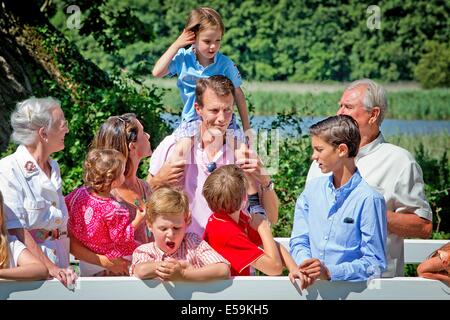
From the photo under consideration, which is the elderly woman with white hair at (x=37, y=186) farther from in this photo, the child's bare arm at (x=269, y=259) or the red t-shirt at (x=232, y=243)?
the child's bare arm at (x=269, y=259)

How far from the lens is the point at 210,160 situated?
459 cm

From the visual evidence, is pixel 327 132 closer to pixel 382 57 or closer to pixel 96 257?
pixel 96 257

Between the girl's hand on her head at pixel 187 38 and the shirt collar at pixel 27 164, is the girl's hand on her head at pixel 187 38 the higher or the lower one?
the higher one

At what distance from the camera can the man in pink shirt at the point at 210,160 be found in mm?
4512

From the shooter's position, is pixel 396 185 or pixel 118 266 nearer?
pixel 118 266

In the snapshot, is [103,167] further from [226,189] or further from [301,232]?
[301,232]

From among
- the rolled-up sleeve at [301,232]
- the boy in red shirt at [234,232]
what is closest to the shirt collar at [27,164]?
the boy in red shirt at [234,232]

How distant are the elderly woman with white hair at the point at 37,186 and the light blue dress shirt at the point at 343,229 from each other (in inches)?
35.2

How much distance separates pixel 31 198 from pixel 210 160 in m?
0.79

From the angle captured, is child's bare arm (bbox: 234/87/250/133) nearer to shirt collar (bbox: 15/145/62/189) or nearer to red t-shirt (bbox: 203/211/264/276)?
red t-shirt (bbox: 203/211/264/276)

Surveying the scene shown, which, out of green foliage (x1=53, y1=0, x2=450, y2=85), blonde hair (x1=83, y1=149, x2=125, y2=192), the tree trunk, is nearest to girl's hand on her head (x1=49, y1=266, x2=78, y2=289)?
blonde hair (x1=83, y1=149, x2=125, y2=192)

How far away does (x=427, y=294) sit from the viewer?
13.2ft

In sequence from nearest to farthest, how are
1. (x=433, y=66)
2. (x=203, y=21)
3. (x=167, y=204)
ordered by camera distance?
(x=167, y=204), (x=203, y=21), (x=433, y=66)

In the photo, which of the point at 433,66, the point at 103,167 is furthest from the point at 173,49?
the point at 433,66
